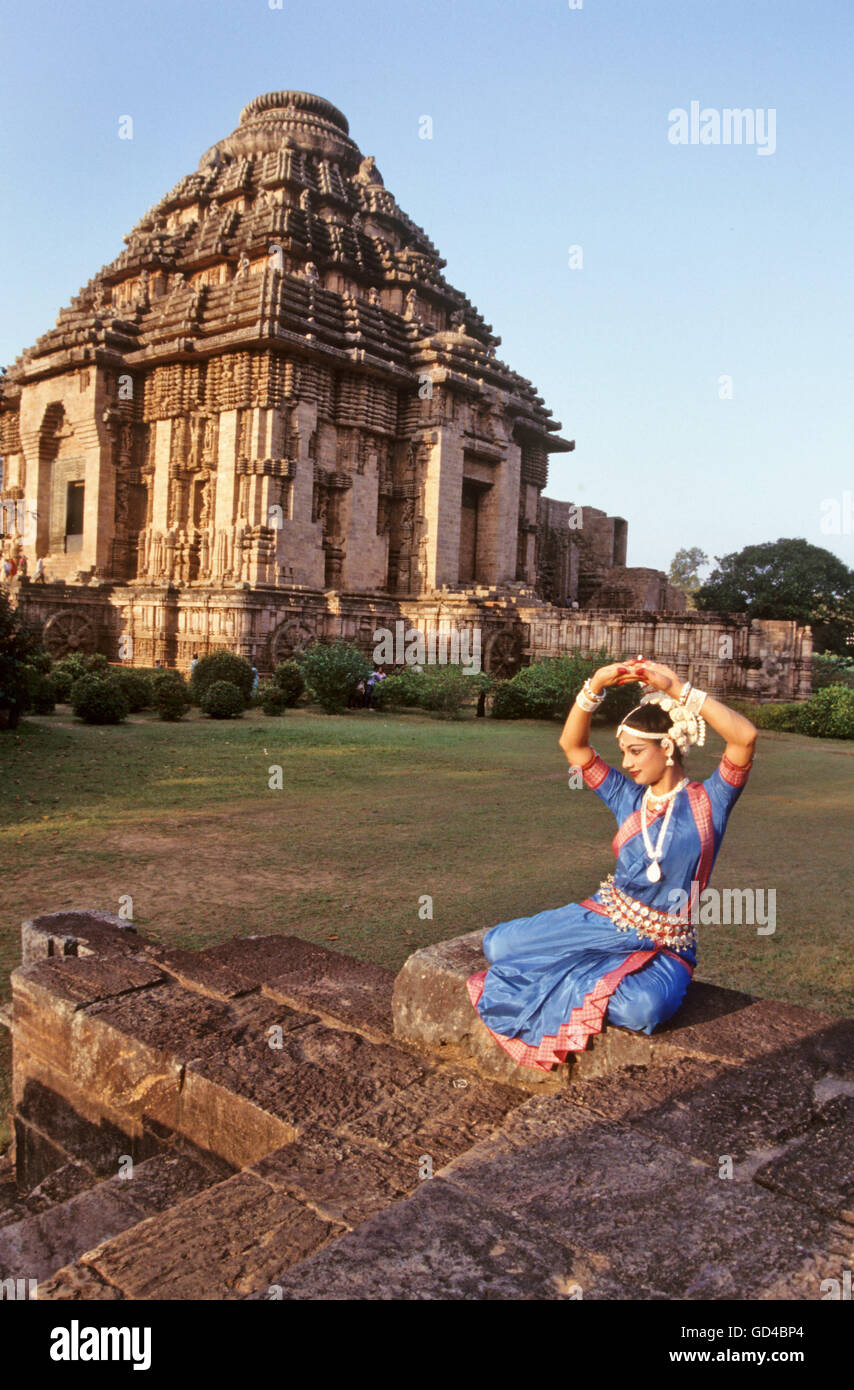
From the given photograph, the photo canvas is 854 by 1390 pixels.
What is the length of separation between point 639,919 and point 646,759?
541 mm

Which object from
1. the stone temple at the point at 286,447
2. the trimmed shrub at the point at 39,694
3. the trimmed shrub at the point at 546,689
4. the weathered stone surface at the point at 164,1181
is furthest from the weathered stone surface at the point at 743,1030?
the stone temple at the point at 286,447

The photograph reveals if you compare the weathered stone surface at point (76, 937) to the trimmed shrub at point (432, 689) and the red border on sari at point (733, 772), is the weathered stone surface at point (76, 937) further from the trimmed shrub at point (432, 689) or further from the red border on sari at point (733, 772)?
the trimmed shrub at point (432, 689)

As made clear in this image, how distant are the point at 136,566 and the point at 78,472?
324 cm

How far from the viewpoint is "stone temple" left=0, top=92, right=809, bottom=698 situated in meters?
19.9

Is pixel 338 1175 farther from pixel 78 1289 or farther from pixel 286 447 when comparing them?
pixel 286 447

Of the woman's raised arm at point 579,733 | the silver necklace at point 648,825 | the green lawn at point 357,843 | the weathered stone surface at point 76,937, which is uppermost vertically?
the woman's raised arm at point 579,733

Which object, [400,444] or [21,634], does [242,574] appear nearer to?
[400,444]

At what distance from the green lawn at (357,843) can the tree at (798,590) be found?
79.9 ft

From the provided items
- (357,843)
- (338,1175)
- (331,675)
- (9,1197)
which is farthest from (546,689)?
(338,1175)

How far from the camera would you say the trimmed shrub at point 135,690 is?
1488cm

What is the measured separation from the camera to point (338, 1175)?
7.98ft

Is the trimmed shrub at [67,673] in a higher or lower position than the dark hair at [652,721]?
lower

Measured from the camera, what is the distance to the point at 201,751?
457 inches

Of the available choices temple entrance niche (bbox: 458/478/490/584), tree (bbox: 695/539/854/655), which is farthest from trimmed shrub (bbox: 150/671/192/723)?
tree (bbox: 695/539/854/655)
